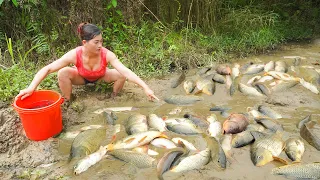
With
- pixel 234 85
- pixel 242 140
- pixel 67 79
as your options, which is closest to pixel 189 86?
pixel 234 85

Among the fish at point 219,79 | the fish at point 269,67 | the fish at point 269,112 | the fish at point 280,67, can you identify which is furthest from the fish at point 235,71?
Answer: the fish at point 269,112

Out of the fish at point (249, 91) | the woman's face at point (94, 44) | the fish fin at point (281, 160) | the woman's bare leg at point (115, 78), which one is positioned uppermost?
the woman's face at point (94, 44)

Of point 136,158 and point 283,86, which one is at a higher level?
point 283,86


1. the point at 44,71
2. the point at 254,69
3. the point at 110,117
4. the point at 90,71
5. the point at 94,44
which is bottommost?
the point at 110,117

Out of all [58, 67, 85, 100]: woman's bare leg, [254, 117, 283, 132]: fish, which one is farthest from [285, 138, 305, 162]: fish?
[58, 67, 85, 100]: woman's bare leg

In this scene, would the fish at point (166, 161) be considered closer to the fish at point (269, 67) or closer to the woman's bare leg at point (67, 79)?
the woman's bare leg at point (67, 79)

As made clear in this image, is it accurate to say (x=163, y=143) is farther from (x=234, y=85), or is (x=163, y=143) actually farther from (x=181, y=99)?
(x=234, y=85)

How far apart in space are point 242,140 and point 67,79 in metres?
2.12

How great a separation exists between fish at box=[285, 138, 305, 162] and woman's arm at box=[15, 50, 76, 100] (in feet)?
8.09

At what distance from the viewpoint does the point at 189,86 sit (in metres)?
4.48

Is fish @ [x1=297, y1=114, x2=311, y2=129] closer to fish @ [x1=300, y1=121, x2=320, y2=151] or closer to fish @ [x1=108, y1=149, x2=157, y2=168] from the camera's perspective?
fish @ [x1=300, y1=121, x2=320, y2=151]

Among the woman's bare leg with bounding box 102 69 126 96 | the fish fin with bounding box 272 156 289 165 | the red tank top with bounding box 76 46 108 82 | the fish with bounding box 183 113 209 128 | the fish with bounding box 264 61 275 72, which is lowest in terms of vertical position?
the fish fin with bounding box 272 156 289 165

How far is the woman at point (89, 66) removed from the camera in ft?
11.6

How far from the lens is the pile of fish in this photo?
2.87m
